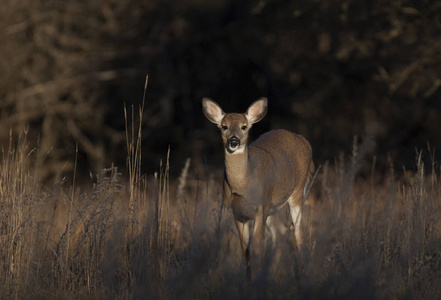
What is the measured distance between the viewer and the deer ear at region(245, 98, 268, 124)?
24.2ft

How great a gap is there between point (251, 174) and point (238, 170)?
178mm

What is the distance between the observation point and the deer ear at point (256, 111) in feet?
24.2

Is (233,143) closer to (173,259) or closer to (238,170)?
(238,170)

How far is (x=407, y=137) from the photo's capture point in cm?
1285

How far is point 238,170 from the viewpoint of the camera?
6973 mm

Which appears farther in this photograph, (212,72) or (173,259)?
(212,72)

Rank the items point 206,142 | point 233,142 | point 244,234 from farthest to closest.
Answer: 1. point 206,142
2. point 244,234
3. point 233,142

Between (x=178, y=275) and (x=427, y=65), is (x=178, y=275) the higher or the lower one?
the lower one

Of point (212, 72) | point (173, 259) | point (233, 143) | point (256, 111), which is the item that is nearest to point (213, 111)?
point (256, 111)

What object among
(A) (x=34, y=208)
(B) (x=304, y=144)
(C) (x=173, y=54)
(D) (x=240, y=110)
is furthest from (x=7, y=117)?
(A) (x=34, y=208)

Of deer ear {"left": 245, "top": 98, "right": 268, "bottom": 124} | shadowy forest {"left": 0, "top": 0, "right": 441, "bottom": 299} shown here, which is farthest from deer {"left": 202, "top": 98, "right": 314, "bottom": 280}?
shadowy forest {"left": 0, "top": 0, "right": 441, "bottom": 299}

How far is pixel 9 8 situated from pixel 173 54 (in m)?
3.42

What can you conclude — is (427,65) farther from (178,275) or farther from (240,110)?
(178,275)

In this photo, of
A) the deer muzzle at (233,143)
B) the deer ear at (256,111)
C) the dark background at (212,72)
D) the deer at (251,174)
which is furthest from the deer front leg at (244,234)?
the dark background at (212,72)
